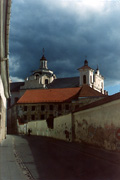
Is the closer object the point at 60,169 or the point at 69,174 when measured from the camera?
the point at 69,174

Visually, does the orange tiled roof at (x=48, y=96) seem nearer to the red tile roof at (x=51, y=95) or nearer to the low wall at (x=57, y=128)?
the red tile roof at (x=51, y=95)

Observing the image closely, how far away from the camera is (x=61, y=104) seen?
198 feet

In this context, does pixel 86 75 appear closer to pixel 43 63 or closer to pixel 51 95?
pixel 43 63

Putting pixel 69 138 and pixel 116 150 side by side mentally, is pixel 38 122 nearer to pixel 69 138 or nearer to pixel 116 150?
pixel 69 138

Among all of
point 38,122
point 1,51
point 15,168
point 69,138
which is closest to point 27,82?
point 38,122

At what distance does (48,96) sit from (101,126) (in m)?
45.8

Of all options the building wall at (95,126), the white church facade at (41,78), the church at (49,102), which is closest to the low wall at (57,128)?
the building wall at (95,126)

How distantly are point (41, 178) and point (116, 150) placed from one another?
319 inches

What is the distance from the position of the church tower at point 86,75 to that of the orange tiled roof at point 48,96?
50.9 feet

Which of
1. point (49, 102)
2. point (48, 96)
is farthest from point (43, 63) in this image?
point (49, 102)

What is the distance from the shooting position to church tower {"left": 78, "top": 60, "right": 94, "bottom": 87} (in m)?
79.1

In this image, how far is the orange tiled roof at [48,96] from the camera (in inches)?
2404

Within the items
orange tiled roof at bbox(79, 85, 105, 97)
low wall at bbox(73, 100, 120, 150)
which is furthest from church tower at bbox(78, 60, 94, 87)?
low wall at bbox(73, 100, 120, 150)

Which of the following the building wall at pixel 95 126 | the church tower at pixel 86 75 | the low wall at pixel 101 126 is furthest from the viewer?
the church tower at pixel 86 75
